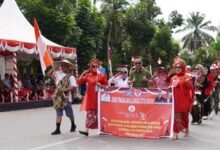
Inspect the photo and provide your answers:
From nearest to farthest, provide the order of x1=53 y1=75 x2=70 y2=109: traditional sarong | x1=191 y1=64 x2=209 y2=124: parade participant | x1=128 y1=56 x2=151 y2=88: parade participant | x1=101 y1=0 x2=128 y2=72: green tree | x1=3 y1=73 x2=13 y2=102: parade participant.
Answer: x1=53 y1=75 x2=70 y2=109: traditional sarong
x1=128 y1=56 x2=151 y2=88: parade participant
x1=191 y1=64 x2=209 y2=124: parade participant
x1=3 y1=73 x2=13 y2=102: parade participant
x1=101 y1=0 x2=128 y2=72: green tree

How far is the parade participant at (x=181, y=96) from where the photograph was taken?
36.9 feet

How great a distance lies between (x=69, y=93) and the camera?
39.3 feet

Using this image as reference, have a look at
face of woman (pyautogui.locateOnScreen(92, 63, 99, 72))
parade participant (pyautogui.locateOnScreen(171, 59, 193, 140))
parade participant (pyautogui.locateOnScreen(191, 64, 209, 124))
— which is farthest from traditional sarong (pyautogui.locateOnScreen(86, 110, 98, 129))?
parade participant (pyautogui.locateOnScreen(191, 64, 209, 124))

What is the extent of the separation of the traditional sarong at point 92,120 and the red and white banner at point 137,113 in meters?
0.11

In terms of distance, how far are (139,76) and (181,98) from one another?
1327mm

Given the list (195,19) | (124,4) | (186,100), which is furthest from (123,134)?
(195,19)

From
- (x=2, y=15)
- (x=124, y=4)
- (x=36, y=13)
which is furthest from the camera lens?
(x=124, y=4)

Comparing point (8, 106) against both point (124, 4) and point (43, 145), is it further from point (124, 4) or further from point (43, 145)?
point (124, 4)

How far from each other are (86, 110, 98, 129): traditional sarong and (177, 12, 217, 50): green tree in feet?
305

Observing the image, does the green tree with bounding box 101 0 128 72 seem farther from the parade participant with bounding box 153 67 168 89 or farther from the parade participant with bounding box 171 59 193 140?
the parade participant with bounding box 171 59 193 140

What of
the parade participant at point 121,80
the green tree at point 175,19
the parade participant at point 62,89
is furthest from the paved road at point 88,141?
the green tree at point 175,19

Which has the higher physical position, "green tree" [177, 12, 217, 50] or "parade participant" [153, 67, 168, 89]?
"green tree" [177, 12, 217, 50]

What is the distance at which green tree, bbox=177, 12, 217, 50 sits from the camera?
103438 millimetres

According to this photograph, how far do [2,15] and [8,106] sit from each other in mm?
5846
